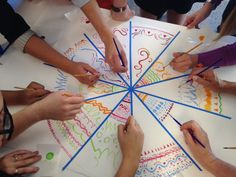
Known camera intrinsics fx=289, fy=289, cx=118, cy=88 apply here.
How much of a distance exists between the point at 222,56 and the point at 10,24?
740mm

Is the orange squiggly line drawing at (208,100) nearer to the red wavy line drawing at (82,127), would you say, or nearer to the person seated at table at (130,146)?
the person seated at table at (130,146)

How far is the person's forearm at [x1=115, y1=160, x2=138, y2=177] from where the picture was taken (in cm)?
75

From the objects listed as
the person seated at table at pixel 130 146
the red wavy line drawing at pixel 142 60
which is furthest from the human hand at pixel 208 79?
the person seated at table at pixel 130 146

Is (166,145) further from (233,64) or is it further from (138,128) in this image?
(233,64)

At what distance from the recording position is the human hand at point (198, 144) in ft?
2.54

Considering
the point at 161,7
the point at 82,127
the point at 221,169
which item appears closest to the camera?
the point at 221,169

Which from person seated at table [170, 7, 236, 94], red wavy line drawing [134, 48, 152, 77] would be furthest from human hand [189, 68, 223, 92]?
red wavy line drawing [134, 48, 152, 77]

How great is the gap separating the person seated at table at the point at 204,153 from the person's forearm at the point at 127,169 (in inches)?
6.7

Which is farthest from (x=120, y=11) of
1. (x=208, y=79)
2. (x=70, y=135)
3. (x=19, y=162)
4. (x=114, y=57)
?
(x=19, y=162)

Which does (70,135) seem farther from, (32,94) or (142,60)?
(142,60)

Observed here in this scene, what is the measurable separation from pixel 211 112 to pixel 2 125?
0.60 metres

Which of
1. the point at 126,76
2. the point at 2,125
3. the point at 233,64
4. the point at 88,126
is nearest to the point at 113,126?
the point at 88,126

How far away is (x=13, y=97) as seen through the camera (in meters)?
0.90

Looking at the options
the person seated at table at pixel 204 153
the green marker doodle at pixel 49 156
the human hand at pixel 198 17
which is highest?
the human hand at pixel 198 17
